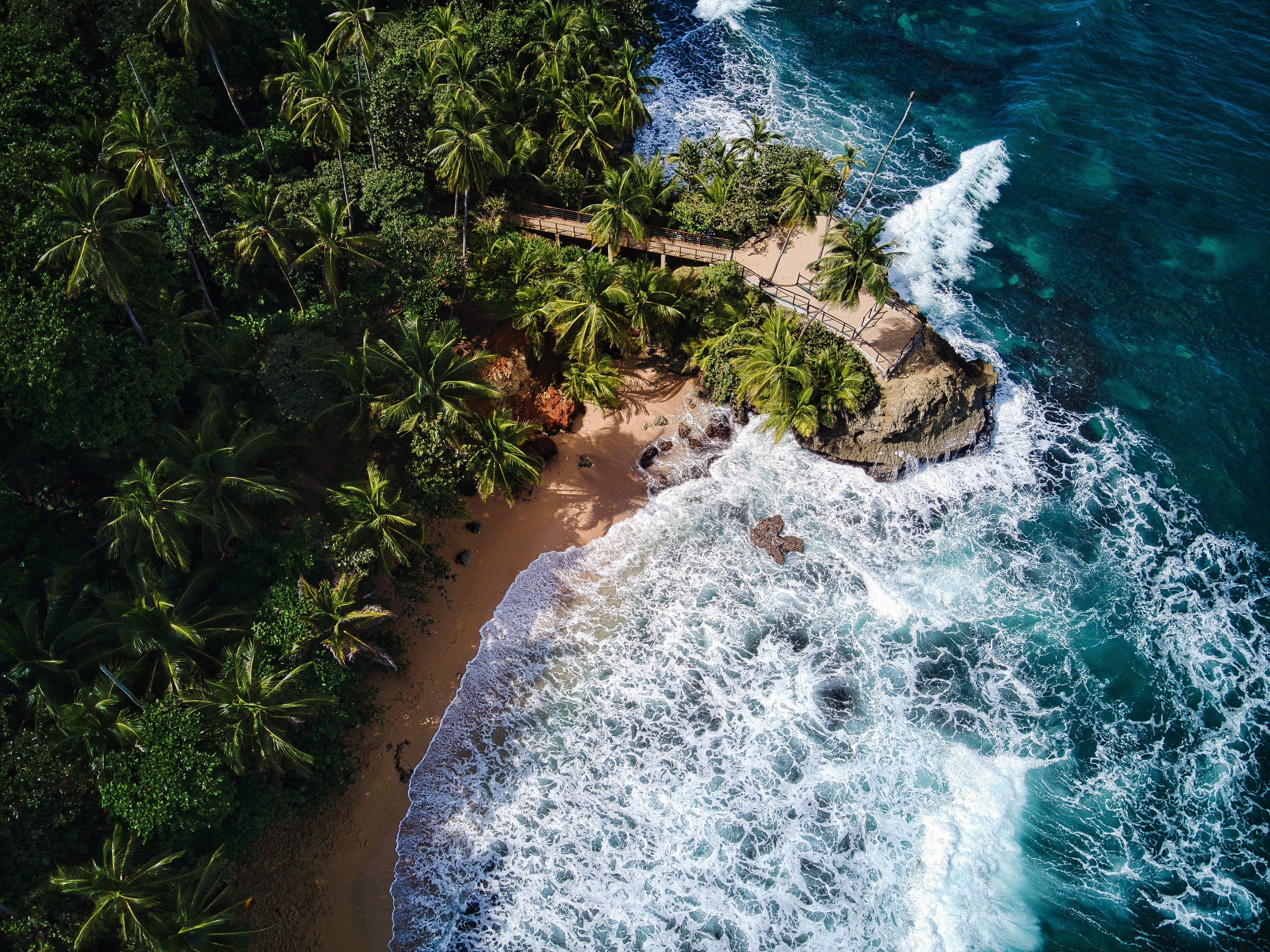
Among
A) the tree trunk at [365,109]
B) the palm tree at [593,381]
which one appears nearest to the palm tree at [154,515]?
the palm tree at [593,381]

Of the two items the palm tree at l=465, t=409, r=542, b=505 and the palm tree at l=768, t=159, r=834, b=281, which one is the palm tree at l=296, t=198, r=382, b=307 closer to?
the palm tree at l=465, t=409, r=542, b=505

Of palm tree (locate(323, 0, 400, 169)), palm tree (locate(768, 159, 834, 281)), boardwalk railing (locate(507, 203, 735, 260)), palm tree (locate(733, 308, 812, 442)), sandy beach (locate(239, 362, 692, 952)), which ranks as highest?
palm tree (locate(323, 0, 400, 169))

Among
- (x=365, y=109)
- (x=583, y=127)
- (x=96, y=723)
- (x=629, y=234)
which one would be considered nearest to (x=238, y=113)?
(x=365, y=109)

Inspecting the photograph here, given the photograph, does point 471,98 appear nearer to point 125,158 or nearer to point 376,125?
point 376,125

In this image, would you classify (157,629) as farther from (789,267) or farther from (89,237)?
(789,267)

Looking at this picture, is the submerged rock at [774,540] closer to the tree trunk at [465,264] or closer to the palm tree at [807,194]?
the palm tree at [807,194]

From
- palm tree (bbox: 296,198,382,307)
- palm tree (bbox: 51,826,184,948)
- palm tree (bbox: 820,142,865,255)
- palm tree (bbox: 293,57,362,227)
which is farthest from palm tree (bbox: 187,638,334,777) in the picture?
palm tree (bbox: 820,142,865,255)
